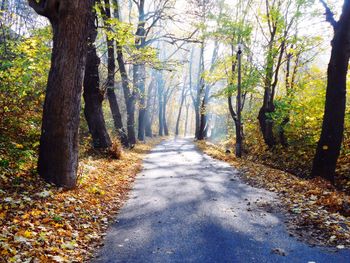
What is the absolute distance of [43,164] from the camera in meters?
6.94

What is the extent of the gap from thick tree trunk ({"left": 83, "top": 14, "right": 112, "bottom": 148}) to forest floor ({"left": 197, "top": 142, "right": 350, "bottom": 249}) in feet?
20.6

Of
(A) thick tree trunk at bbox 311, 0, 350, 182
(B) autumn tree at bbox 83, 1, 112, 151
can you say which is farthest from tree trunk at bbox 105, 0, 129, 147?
(A) thick tree trunk at bbox 311, 0, 350, 182

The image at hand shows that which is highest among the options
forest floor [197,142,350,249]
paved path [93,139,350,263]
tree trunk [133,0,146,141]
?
tree trunk [133,0,146,141]

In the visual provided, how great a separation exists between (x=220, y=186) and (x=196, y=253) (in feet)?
14.8

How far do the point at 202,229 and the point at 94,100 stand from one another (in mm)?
8709

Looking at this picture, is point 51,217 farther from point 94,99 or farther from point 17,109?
point 94,99

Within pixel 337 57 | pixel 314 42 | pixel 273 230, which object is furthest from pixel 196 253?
pixel 314 42

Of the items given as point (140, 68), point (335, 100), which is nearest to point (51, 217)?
point (335, 100)

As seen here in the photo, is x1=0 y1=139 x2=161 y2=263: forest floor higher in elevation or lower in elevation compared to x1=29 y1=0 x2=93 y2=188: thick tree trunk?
lower

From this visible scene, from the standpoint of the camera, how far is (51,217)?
5.32 m

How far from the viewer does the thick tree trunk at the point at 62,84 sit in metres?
6.74

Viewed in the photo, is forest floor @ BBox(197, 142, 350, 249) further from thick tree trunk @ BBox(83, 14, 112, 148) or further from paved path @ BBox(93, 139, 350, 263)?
thick tree trunk @ BBox(83, 14, 112, 148)

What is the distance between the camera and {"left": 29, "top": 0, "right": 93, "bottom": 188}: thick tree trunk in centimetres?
674

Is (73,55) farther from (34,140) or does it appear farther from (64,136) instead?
(34,140)
